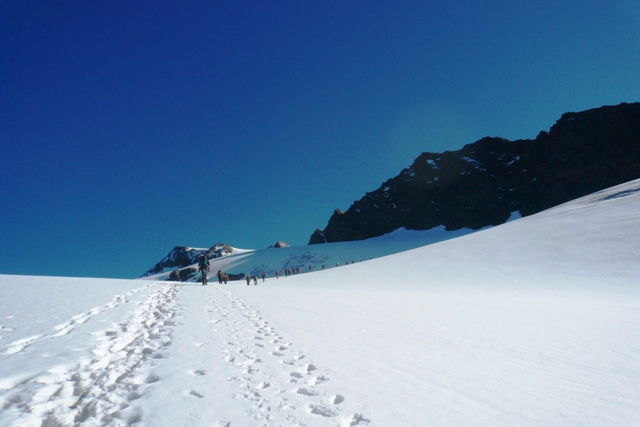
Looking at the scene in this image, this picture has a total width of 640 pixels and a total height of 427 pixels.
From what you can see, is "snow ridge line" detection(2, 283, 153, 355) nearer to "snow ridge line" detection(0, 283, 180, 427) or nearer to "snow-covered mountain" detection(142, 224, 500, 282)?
"snow ridge line" detection(0, 283, 180, 427)

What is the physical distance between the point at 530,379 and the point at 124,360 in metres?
5.90

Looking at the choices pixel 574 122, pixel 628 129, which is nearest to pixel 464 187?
pixel 574 122

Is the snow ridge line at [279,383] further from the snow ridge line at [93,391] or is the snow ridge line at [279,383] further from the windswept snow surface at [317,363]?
the snow ridge line at [93,391]

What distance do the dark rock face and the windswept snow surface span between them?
88337 millimetres

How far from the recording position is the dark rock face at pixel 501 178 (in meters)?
78.1

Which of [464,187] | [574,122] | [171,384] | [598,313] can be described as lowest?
[598,313]

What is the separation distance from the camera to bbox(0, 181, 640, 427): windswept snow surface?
3.17 m

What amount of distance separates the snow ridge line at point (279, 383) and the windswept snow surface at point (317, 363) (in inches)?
0.8

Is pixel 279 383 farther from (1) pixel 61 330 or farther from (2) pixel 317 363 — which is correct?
(1) pixel 61 330

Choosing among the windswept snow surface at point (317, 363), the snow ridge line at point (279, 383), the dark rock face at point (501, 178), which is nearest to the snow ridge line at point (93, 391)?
the windswept snow surface at point (317, 363)

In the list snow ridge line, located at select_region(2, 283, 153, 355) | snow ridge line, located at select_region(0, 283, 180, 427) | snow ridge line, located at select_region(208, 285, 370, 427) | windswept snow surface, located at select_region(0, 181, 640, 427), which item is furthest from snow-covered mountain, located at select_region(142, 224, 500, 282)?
snow ridge line, located at select_region(0, 283, 180, 427)

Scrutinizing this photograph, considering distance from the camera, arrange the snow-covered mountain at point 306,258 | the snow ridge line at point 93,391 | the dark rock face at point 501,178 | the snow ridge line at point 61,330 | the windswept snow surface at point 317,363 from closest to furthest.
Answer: the snow ridge line at point 93,391
the windswept snow surface at point 317,363
the snow ridge line at point 61,330
the snow-covered mountain at point 306,258
the dark rock face at point 501,178

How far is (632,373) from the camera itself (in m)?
4.34

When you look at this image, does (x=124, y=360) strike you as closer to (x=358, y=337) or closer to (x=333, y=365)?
(x=333, y=365)
